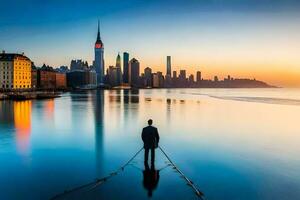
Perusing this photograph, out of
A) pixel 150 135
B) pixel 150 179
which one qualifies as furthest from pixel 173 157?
pixel 150 179

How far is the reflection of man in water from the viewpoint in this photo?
16.5m

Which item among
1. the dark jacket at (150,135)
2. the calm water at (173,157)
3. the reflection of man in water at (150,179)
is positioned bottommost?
the calm water at (173,157)

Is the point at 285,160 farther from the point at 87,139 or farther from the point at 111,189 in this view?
the point at 87,139

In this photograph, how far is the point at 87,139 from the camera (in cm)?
3341

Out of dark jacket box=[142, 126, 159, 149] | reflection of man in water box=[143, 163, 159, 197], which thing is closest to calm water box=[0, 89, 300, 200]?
reflection of man in water box=[143, 163, 159, 197]

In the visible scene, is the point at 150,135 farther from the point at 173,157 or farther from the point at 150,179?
the point at 173,157

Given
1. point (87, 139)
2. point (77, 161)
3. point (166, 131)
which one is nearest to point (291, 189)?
point (77, 161)

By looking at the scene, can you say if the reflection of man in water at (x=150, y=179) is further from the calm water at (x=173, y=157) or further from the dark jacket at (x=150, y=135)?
the dark jacket at (x=150, y=135)

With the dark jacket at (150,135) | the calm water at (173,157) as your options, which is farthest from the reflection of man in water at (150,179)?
the dark jacket at (150,135)

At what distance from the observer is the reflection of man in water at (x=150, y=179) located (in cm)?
1645

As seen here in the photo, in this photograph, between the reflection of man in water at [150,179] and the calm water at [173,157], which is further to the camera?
the calm water at [173,157]

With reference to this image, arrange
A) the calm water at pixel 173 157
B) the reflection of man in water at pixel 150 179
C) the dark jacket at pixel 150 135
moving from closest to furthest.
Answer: the reflection of man in water at pixel 150 179 < the calm water at pixel 173 157 < the dark jacket at pixel 150 135

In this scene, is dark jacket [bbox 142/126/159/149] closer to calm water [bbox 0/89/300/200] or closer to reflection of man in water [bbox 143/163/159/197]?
reflection of man in water [bbox 143/163/159/197]

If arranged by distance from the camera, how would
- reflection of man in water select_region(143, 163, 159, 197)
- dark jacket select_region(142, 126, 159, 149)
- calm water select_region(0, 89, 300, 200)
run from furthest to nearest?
dark jacket select_region(142, 126, 159, 149) → calm water select_region(0, 89, 300, 200) → reflection of man in water select_region(143, 163, 159, 197)
